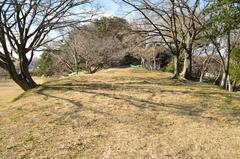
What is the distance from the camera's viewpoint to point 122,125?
598 centimetres

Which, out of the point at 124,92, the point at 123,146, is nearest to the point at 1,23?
the point at 124,92

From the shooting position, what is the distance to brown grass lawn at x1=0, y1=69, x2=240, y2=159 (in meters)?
4.74

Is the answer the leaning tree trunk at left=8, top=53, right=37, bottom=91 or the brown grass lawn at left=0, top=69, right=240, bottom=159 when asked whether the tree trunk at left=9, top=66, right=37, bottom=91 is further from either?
the brown grass lawn at left=0, top=69, right=240, bottom=159

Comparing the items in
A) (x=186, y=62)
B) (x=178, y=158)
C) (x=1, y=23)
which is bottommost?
(x=178, y=158)

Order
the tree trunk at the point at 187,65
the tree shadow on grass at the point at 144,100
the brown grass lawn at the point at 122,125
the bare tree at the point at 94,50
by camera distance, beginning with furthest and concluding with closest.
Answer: the bare tree at the point at 94,50 < the tree trunk at the point at 187,65 < the tree shadow on grass at the point at 144,100 < the brown grass lawn at the point at 122,125

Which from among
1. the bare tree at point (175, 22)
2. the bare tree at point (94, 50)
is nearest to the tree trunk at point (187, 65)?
the bare tree at point (175, 22)

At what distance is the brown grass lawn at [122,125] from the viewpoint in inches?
187

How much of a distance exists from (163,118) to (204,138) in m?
1.31

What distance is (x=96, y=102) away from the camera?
306 inches

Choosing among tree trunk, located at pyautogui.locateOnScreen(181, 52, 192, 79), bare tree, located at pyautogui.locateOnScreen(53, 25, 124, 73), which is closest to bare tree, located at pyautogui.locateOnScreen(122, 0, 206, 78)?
tree trunk, located at pyautogui.locateOnScreen(181, 52, 192, 79)

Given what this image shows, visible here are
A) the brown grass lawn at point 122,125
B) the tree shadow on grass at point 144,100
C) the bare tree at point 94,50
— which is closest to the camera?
the brown grass lawn at point 122,125

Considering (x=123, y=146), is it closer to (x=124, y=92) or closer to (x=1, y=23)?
(x=124, y=92)

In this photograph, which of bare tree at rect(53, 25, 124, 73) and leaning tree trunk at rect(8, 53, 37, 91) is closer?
leaning tree trunk at rect(8, 53, 37, 91)

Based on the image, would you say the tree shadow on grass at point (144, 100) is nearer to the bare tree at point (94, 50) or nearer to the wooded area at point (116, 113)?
the wooded area at point (116, 113)
